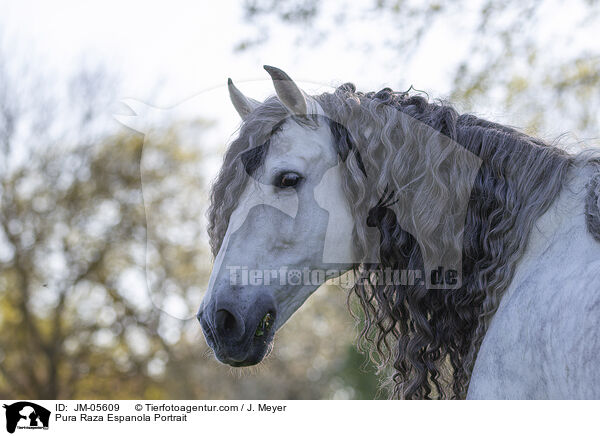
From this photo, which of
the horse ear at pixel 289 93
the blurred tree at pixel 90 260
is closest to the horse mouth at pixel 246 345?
the horse ear at pixel 289 93

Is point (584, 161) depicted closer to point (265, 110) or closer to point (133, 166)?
point (265, 110)

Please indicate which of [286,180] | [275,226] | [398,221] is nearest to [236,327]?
[275,226]

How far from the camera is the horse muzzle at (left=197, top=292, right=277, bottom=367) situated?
241 cm

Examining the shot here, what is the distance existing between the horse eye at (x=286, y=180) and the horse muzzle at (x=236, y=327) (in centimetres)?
47

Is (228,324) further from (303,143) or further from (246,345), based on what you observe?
(303,143)

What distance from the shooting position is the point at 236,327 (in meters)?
2.44

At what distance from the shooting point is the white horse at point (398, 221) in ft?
7.73

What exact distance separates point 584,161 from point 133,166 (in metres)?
15.5

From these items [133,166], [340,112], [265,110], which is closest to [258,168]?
[265,110]

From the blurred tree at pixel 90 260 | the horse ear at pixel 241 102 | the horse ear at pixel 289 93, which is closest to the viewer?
the horse ear at pixel 289 93
